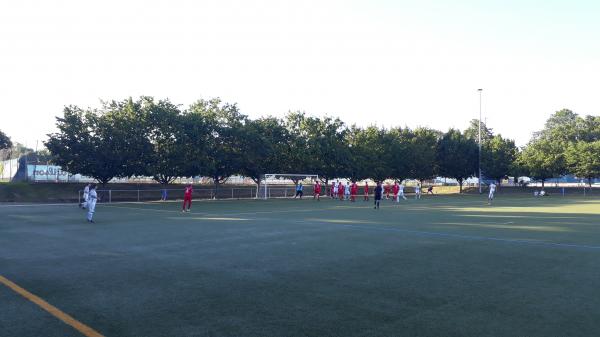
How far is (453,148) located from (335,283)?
60.0 meters

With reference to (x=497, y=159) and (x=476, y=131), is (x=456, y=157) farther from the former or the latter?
(x=476, y=131)

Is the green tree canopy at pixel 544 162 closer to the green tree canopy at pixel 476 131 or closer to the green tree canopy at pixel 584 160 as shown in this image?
the green tree canopy at pixel 584 160

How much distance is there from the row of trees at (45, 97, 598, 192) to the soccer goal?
1.13 metres

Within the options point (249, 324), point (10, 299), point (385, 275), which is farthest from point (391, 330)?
point (10, 299)

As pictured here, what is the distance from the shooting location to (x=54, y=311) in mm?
5953

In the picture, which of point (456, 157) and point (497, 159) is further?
point (497, 159)

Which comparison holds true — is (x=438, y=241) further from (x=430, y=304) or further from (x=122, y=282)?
(x=122, y=282)

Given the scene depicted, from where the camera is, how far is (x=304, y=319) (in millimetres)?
5719

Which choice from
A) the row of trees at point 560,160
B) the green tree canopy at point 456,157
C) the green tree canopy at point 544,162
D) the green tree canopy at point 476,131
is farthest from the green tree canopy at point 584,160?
the green tree canopy at point 476,131

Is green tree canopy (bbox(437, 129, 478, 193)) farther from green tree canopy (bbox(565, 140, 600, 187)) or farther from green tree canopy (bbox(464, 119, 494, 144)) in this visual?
green tree canopy (bbox(464, 119, 494, 144))

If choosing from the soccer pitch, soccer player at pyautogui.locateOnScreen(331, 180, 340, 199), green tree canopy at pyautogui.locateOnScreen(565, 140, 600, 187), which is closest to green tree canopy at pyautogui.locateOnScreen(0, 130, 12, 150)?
soccer player at pyautogui.locateOnScreen(331, 180, 340, 199)

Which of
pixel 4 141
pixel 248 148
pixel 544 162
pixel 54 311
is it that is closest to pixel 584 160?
pixel 544 162

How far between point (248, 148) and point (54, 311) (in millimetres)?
36149

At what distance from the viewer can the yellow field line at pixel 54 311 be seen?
17.1 feet
